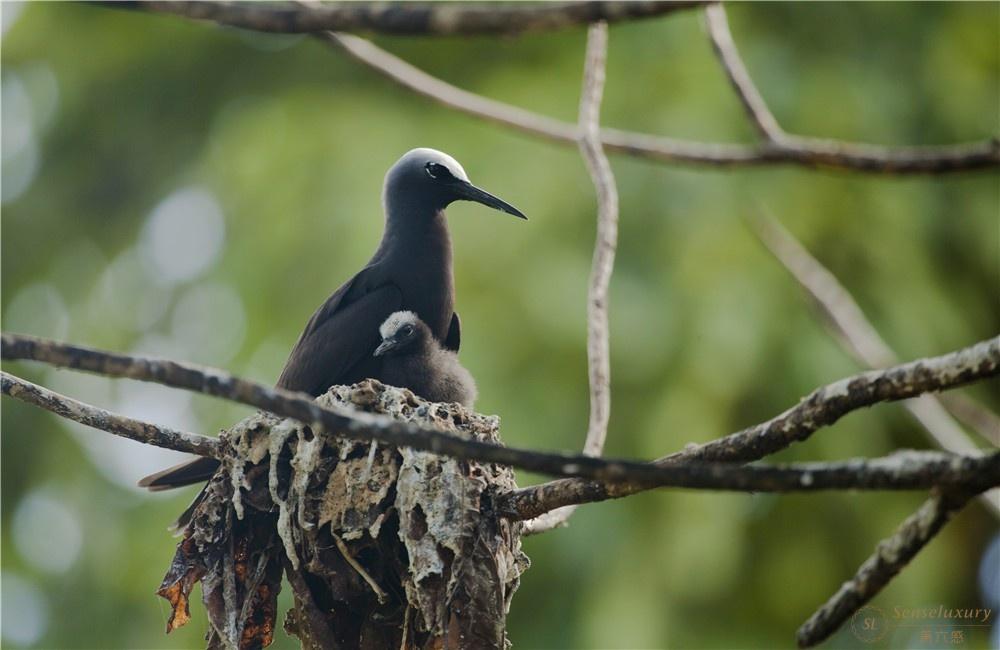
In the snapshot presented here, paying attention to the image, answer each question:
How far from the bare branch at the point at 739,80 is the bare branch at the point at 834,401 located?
4.47 ft

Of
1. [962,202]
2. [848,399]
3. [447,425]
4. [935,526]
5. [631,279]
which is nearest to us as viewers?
[935,526]

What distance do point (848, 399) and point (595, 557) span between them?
5.88m

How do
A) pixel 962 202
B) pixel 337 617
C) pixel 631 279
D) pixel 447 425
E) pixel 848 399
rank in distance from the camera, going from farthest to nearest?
pixel 962 202 < pixel 631 279 < pixel 447 425 < pixel 337 617 < pixel 848 399

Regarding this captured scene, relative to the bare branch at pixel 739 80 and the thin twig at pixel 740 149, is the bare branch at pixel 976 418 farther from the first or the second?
the bare branch at pixel 739 80

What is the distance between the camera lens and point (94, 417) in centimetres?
380

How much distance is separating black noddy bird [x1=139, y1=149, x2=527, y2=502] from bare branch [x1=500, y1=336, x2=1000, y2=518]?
270cm

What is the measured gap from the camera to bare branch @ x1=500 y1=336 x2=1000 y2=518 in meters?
2.57

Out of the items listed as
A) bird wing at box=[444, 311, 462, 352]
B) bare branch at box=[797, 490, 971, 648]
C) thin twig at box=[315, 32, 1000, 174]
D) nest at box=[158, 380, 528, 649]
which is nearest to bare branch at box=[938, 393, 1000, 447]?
thin twig at box=[315, 32, 1000, 174]

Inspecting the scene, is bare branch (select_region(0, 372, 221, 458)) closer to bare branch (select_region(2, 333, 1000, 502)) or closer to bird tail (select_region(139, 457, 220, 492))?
bird tail (select_region(139, 457, 220, 492))

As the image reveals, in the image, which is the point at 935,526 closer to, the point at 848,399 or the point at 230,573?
the point at 848,399

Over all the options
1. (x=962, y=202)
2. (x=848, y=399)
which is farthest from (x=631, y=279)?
(x=848, y=399)

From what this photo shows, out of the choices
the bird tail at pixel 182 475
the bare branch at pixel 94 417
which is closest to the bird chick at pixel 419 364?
the bird tail at pixel 182 475

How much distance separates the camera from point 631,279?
9422 millimetres

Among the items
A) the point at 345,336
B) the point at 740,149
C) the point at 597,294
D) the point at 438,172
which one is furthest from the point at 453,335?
the point at 740,149
